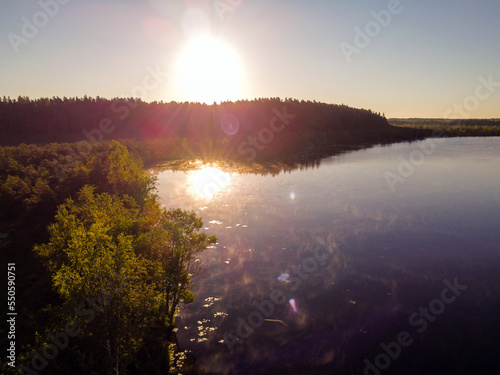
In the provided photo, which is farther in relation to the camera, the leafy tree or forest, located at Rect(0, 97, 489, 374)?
forest, located at Rect(0, 97, 489, 374)

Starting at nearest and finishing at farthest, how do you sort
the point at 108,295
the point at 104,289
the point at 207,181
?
the point at 104,289 → the point at 108,295 → the point at 207,181

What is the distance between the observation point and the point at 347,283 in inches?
969

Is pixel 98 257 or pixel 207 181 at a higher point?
pixel 98 257

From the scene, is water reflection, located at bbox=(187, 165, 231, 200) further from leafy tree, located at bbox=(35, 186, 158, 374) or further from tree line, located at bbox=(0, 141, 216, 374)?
leafy tree, located at bbox=(35, 186, 158, 374)

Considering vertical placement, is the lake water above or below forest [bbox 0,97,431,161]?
below

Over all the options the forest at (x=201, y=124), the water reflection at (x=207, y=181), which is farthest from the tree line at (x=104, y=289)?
the forest at (x=201, y=124)

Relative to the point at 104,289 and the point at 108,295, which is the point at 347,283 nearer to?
the point at 108,295

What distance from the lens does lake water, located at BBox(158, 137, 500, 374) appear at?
17.5 m

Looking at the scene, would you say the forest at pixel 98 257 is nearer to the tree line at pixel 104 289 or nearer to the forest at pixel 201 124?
the tree line at pixel 104 289

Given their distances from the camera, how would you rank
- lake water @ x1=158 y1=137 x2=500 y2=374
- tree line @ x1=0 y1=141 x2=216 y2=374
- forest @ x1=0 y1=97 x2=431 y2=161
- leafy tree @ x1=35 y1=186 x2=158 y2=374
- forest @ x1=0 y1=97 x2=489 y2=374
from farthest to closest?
1. forest @ x1=0 y1=97 x2=431 y2=161
2. lake water @ x1=158 y1=137 x2=500 y2=374
3. forest @ x1=0 y1=97 x2=489 y2=374
4. tree line @ x1=0 y1=141 x2=216 y2=374
5. leafy tree @ x1=35 y1=186 x2=158 y2=374

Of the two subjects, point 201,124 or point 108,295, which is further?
point 201,124

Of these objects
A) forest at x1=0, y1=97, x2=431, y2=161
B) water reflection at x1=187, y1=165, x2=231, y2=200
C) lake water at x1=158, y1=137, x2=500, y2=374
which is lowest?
lake water at x1=158, y1=137, x2=500, y2=374

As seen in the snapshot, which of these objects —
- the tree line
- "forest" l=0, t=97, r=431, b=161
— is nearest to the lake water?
the tree line

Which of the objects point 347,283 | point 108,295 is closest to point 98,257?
point 108,295
